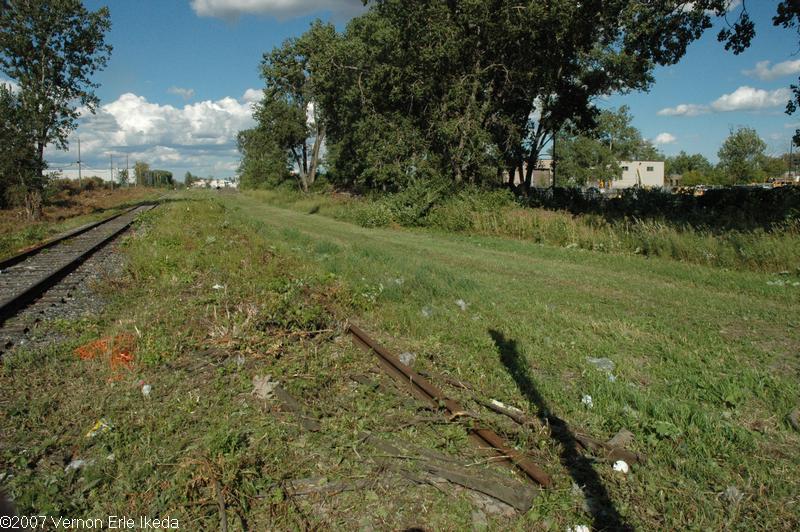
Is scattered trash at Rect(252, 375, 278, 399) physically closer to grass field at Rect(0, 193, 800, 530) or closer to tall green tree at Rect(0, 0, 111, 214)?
grass field at Rect(0, 193, 800, 530)

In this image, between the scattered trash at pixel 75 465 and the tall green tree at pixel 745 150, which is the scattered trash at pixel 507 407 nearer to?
the scattered trash at pixel 75 465

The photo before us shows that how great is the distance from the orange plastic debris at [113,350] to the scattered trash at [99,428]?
1247 mm

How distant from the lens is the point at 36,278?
11.0 meters

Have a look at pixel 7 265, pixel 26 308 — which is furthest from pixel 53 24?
pixel 26 308

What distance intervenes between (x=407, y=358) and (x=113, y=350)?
126 inches

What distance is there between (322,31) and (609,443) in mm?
44726

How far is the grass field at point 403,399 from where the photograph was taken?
3.41 meters

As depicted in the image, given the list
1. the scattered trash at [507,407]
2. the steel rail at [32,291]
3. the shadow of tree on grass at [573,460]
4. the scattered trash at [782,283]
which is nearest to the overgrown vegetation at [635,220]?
the scattered trash at [782,283]

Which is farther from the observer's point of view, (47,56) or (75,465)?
(47,56)

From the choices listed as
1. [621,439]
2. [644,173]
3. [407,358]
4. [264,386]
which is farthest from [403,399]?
[644,173]

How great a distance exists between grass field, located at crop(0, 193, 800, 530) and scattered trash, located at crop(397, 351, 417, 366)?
0.47 ft

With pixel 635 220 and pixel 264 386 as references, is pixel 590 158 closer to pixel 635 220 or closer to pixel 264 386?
pixel 635 220

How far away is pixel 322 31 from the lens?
142 feet

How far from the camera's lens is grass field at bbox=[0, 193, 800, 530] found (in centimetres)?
341
